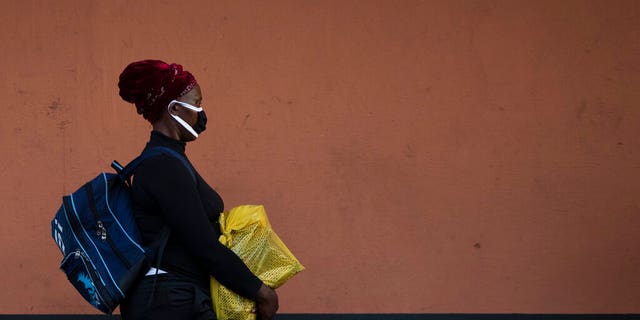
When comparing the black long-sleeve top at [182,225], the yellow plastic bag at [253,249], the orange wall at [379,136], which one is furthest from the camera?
the orange wall at [379,136]

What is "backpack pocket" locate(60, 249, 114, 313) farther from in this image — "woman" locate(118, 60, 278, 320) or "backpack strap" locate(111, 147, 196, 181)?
"backpack strap" locate(111, 147, 196, 181)

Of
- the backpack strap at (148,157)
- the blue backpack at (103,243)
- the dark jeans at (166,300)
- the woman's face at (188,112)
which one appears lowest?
the dark jeans at (166,300)

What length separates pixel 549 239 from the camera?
531 centimetres

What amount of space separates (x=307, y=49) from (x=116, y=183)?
2.56 meters

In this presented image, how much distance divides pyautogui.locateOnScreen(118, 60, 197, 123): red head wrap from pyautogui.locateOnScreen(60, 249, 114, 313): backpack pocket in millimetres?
482

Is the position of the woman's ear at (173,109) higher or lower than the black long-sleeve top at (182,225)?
higher

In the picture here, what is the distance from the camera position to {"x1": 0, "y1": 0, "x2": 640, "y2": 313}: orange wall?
5.13 metres

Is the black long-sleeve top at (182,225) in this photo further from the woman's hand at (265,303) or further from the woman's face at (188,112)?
the woman's face at (188,112)

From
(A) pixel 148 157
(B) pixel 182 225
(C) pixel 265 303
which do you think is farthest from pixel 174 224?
(C) pixel 265 303

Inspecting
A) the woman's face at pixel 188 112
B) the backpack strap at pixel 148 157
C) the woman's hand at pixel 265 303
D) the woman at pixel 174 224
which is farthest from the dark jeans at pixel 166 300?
the woman's face at pixel 188 112

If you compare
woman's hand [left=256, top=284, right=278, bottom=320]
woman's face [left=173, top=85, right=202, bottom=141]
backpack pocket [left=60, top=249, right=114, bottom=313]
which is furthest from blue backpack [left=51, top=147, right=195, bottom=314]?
woman's hand [left=256, top=284, right=278, bottom=320]

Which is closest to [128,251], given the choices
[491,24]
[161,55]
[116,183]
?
[116,183]

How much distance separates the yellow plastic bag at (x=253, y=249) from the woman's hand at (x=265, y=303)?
0.10 ft

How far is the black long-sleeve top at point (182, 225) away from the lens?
Answer: 266cm
